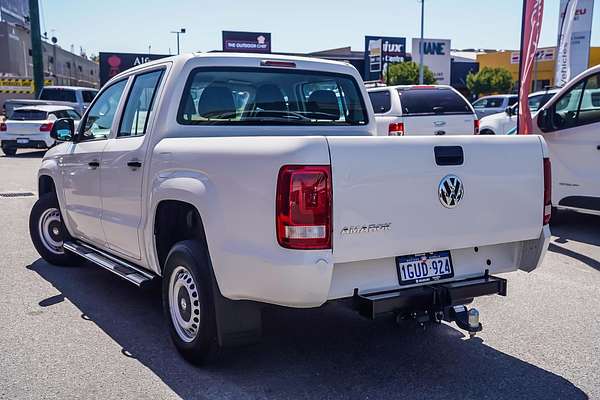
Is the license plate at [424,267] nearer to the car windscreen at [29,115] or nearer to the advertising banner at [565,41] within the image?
the advertising banner at [565,41]

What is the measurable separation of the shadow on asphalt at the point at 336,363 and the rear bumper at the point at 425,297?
492mm

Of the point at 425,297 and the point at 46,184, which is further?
the point at 46,184

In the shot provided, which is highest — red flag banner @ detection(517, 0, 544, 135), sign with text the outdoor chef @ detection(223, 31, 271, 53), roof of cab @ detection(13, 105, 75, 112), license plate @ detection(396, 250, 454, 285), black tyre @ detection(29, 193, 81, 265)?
sign with text the outdoor chef @ detection(223, 31, 271, 53)

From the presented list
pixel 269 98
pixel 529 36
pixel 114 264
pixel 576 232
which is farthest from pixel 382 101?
pixel 114 264

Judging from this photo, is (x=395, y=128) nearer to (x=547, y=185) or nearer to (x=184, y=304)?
(x=547, y=185)

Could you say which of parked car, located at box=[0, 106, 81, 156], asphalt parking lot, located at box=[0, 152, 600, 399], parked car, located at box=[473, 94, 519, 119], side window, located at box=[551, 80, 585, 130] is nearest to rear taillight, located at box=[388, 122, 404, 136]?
side window, located at box=[551, 80, 585, 130]

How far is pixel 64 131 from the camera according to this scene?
6121 mm

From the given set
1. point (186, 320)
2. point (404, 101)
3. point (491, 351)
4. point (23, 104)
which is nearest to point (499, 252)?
point (491, 351)

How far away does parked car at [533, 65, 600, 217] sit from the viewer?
7.76 metres

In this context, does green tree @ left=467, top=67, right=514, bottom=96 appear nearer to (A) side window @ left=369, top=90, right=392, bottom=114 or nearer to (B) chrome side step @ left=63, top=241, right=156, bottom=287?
(A) side window @ left=369, top=90, right=392, bottom=114

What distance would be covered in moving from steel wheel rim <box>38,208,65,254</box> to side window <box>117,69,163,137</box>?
7.01 ft

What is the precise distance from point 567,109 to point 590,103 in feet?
1.06

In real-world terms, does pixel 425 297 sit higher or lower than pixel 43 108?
lower

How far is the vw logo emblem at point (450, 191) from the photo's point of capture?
367 centimetres
